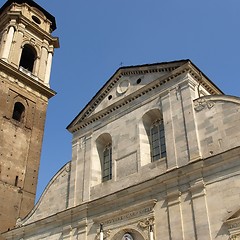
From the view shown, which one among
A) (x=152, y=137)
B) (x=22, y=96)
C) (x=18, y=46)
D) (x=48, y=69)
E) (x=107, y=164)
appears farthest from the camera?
(x=48, y=69)

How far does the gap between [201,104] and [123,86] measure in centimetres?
510

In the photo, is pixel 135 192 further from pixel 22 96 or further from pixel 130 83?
pixel 22 96

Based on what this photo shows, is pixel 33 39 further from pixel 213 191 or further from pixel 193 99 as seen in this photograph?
pixel 213 191

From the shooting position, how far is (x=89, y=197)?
1655cm

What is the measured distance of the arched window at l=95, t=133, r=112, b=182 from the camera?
56.0ft

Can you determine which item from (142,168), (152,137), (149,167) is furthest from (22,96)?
(149,167)

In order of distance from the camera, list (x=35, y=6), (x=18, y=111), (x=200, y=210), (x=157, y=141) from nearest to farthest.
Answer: (x=200, y=210)
(x=157, y=141)
(x=18, y=111)
(x=35, y=6)

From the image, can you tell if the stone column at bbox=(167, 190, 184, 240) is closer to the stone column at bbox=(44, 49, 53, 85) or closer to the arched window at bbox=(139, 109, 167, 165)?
the arched window at bbox=(139, 109, 167, 165)

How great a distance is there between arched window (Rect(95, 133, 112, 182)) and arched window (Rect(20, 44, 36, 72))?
13893mm

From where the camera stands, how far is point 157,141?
15789 mm

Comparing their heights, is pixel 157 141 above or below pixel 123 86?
below

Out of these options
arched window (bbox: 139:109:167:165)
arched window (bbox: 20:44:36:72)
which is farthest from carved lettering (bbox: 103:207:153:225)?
arched window (bbox: 20:44:36:72)

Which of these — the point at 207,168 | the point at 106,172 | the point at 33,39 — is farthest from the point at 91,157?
the point at 33,39

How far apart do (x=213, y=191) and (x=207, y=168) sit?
846 millimetres
